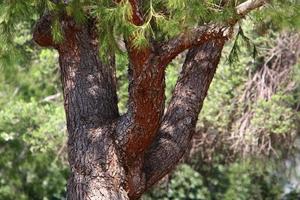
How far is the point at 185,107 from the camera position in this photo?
4168 mm

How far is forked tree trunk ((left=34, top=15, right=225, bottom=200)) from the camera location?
3.57 metres

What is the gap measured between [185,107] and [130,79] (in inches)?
26.2

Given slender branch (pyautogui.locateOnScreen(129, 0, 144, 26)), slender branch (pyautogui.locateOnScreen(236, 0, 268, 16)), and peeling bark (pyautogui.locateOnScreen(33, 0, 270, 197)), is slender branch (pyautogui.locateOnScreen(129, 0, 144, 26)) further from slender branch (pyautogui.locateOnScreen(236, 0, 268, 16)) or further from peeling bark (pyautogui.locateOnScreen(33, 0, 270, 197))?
slender branch (pyautogui.locateOnScreen(236, 0, 268, 16))

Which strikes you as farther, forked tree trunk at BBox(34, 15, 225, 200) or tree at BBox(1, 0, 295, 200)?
forked tree trunk at BBox(34, 15, 225, 200)

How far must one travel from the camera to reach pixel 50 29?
151 inches

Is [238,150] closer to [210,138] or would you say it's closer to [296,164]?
[210,138]

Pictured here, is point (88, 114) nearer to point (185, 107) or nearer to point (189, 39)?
point (185, 107)

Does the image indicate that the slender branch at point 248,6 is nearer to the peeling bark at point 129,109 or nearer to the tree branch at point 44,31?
the peeling bark at point 129,109

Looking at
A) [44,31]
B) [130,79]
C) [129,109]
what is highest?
[44,31]

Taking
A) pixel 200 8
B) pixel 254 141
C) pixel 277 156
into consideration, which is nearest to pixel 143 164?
pixel 200 8

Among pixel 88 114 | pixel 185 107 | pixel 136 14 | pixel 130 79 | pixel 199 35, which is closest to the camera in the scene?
pixel 136 14

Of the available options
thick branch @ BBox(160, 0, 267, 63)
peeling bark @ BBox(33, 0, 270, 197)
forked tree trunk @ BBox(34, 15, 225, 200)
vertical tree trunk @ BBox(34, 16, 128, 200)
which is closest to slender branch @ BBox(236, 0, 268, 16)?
thick branch @ BBox(160, 0, 267, 63)

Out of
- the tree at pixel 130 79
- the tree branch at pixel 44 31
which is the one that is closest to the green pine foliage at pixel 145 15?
the tree at pixel 130 79

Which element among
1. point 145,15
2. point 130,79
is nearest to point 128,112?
point 130,79
